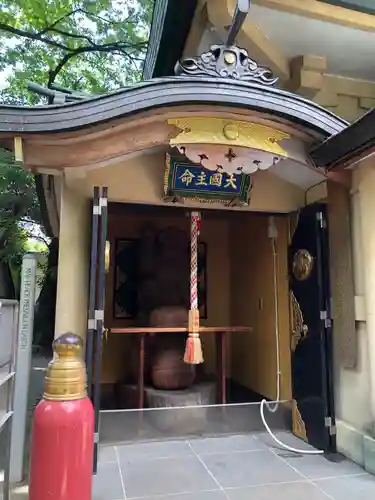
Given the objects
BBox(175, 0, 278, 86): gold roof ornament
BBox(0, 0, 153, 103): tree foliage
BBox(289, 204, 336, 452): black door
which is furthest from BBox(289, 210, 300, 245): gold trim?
BBox(0, 0, 153, 103): tree foliage

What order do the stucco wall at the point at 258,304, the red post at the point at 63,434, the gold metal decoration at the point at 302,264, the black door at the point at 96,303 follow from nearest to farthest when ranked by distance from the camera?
the red post at the point at 63,434
the black door at the point at 96,303
the gold metal decoration at the point at 302,264
the stucco wall at the point at 258,304

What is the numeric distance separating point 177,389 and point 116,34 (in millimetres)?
10256

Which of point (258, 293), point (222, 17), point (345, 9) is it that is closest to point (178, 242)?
point (258, 293)

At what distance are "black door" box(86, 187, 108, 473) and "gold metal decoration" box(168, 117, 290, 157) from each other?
2.95 ft

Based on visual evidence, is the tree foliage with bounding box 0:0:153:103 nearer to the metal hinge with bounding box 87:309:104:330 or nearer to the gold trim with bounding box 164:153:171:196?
the gold trim with bounding box 164:153:171:196

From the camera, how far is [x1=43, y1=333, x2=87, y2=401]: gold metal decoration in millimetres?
2111

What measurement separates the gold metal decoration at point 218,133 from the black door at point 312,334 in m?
1.18

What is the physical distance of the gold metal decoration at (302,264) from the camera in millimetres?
4094

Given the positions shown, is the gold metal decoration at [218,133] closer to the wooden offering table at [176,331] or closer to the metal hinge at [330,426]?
the wooden offering table at [176,331]

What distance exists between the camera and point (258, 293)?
5.83 m

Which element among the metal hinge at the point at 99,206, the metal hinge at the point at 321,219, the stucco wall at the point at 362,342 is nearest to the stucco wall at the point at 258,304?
the metal hinge at the point at 321,219

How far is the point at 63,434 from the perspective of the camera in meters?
2.04

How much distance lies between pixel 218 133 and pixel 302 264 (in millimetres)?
1734

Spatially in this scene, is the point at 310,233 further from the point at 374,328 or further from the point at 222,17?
the point at 222,17
